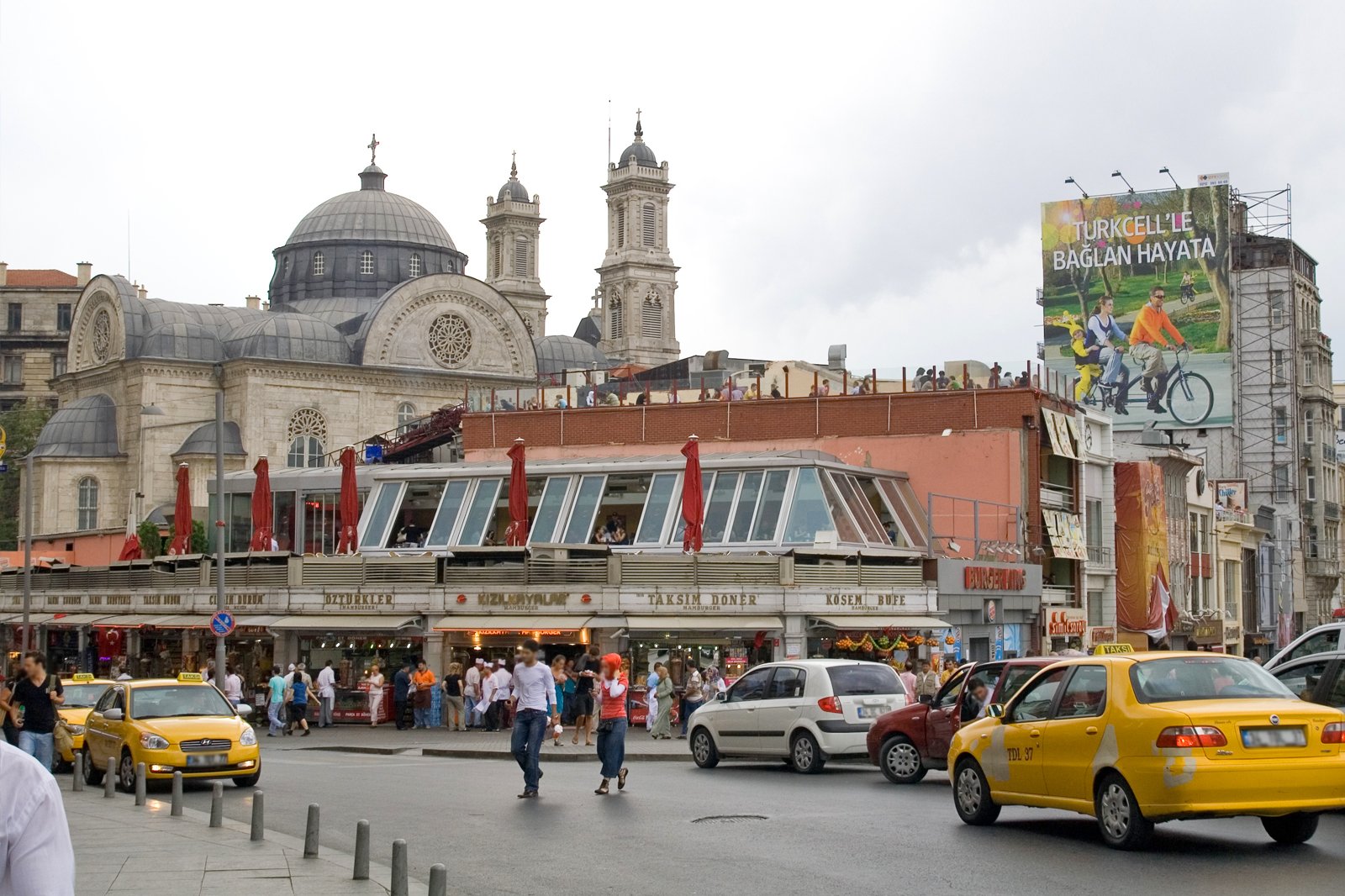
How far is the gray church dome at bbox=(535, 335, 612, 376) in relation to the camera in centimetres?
10288

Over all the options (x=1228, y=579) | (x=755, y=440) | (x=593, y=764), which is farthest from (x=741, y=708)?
(x=1228, y=579)

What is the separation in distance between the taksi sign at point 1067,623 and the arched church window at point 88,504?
5444 cm

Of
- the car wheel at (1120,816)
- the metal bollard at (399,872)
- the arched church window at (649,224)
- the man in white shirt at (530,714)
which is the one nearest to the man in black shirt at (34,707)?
the man in white shirt at (530,714)

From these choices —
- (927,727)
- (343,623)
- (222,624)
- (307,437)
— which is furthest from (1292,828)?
(307,437)

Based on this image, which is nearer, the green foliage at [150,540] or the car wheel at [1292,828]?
Result: the car wheel at [1292,828]

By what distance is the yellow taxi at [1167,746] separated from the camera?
1208 cm

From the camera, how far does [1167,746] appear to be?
1216 cm

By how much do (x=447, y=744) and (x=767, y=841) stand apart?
15329 millimetres

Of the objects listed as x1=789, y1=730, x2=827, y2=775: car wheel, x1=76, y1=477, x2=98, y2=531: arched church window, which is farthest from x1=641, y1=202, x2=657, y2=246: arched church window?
x1=789, y1=730, x2=827, y2=775: car wheel

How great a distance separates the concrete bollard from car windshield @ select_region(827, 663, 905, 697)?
9.84 meters

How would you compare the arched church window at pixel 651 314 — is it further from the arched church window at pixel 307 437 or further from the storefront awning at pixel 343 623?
the storefront awning at pixel 343 623

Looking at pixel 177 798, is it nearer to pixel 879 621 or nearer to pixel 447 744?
pixel 447 744

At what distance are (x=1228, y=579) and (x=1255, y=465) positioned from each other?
579 inches

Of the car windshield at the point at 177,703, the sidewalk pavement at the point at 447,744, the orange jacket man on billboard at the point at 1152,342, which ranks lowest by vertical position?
the sidewalk pavement at the point at 447,744
